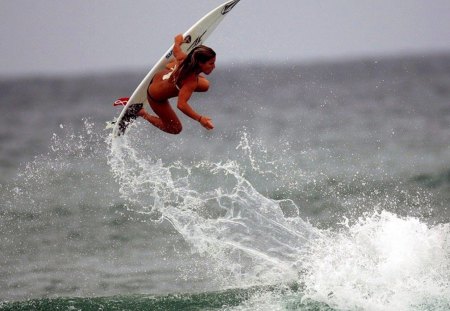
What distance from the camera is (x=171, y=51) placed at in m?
13.2

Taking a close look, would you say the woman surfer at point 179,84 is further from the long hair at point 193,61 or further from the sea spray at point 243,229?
the sea spray at point 243,229

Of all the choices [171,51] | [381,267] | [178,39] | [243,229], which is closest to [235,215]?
[243,229]

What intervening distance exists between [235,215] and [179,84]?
4.66 metres

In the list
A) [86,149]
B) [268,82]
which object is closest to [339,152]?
[86,149]

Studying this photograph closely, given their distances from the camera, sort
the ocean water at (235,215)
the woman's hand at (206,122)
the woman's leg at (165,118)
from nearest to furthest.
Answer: the woman's hand at (206,122), the woman's leg at (165,118), the ocean water at (235,215)

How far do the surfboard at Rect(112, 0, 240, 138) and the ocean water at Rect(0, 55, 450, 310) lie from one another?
1.90ft

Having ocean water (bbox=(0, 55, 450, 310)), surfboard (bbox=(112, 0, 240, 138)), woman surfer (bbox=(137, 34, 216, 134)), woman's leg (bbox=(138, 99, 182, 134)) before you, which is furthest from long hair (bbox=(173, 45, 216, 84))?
ocean water (bbox=(0, 55, 450, 310))

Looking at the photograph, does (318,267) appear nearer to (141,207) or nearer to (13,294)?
(13,294)

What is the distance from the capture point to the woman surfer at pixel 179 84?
1217cm

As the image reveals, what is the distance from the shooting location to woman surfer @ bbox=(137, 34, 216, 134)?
12.2 m

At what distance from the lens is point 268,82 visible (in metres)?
64.3

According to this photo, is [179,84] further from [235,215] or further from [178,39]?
[235,215]

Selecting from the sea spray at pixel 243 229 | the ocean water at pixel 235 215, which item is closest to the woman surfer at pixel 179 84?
the ocean water at pixel 235 215

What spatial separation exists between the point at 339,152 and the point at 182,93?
18770 millimetres
